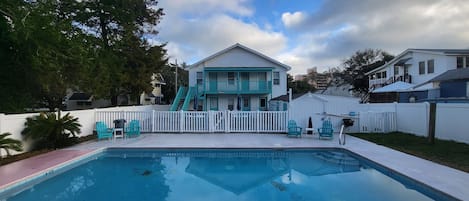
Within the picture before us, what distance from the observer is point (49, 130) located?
411 inches

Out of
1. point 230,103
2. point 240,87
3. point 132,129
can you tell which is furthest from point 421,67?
point 132,129

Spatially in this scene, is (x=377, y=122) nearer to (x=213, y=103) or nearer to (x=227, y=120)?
(x=227, y=120)

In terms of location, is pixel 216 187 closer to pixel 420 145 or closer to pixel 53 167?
pixel 53 167

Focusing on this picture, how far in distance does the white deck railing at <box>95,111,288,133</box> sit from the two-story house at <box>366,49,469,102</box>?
12220 millimetres

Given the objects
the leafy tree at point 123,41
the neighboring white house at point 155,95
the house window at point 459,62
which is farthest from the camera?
the neighboring white house at point 155,95

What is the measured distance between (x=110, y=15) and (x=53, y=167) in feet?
60.6

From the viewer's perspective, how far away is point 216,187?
23.7 ft

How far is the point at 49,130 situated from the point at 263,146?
7.64 m

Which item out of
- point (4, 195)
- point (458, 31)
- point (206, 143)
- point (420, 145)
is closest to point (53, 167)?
point (4, 195)

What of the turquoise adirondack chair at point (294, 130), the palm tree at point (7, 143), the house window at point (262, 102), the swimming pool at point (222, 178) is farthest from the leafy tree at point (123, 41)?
the turquoise adirondack chair at point (294, 130)

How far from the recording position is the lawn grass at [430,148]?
8.23 meters

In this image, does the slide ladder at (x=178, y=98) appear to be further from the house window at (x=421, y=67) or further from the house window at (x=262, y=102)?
the house window at (x=421, y=67)

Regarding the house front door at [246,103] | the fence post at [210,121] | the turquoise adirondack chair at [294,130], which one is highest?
the house front door at [246,103]

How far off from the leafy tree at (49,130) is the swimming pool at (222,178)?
1683mm
